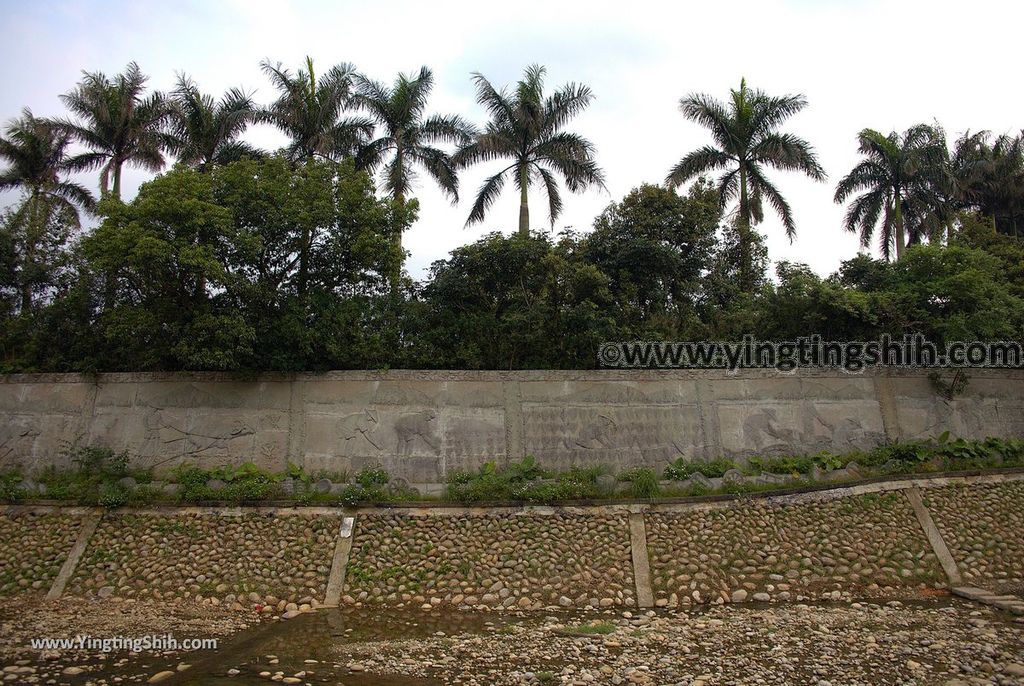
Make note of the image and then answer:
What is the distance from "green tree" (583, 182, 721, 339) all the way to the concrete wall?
2.82 m

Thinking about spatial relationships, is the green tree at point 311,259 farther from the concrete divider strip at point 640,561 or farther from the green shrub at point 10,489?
the concrete divider strip at point 640,561

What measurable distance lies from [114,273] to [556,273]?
10.2 m

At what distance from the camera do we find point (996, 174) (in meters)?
29.0

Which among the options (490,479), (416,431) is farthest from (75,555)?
(490,479)

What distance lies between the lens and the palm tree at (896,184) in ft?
92.3

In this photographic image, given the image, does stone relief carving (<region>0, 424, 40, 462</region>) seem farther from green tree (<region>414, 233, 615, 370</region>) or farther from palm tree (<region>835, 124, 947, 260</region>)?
palm tree (<region>835, 124, 947, 260</region>)

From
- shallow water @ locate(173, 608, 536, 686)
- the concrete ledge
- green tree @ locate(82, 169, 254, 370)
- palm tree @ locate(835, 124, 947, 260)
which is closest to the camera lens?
shallow water @ locate(173, 608, 536, 686)

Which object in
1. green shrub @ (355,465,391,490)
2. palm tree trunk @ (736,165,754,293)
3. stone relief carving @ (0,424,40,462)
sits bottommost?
green shrub @ (355,465,391,490)

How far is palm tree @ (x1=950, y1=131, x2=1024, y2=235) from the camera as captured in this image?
28891 mm

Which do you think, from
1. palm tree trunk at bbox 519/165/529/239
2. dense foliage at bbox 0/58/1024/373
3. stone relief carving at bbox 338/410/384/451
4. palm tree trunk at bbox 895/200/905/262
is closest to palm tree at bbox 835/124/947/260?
palm tree trunk at bbox 895/200/905/262

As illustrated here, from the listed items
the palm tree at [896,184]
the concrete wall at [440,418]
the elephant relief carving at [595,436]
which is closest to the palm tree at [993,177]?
the palm tree at [896,184]

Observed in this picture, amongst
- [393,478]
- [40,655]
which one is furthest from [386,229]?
[40,655]

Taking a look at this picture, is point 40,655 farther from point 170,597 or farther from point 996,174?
point 996,174

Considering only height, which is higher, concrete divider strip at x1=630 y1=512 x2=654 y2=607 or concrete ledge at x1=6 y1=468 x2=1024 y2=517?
concrete ledge at x1=6 y1=468 x2=1024 y2=517
